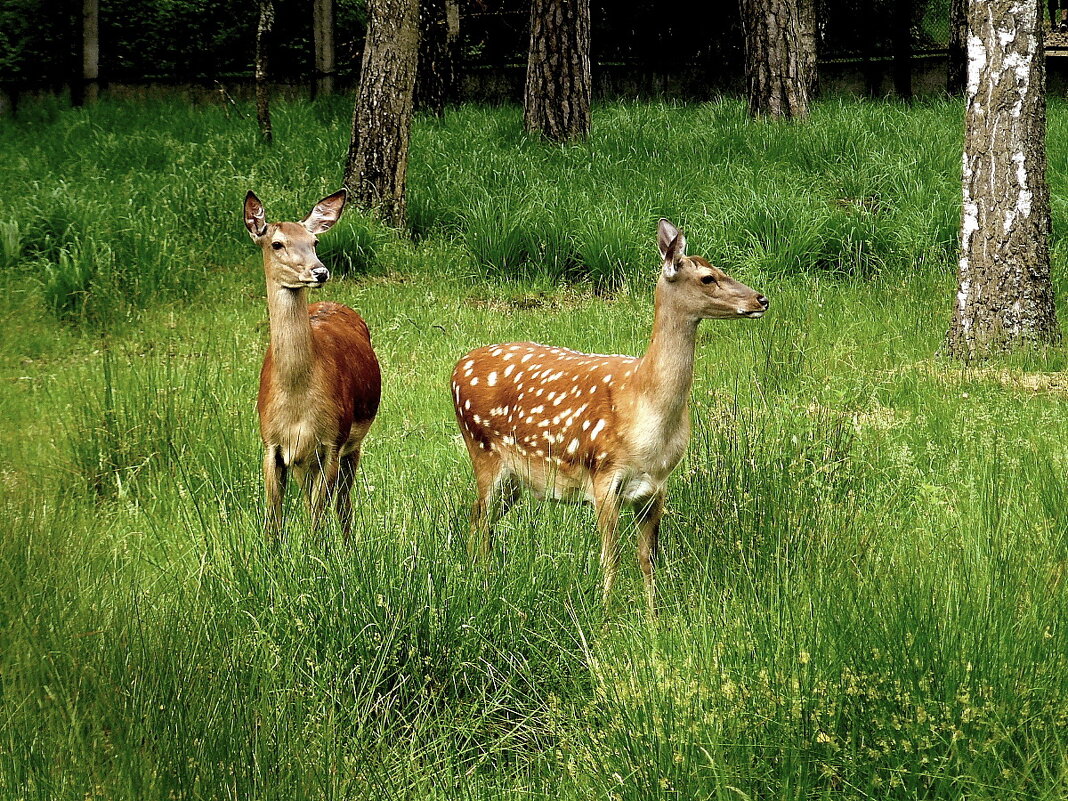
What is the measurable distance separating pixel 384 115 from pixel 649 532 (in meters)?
7.39

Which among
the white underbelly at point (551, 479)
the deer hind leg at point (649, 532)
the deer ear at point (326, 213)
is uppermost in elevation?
the deer ear at point (326, 213)

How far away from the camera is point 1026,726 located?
121 inches

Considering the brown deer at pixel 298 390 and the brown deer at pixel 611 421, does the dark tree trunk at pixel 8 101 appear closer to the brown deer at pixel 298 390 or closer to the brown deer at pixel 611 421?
the brown deer at pixel 298 390

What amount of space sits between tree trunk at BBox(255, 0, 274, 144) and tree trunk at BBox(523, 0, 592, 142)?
10.2 feet

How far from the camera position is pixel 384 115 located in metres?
11.4

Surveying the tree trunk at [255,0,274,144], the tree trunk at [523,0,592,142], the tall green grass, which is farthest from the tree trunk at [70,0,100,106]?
the tree trunk at [523,0,592,142]

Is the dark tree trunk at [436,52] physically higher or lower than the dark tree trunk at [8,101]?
higher

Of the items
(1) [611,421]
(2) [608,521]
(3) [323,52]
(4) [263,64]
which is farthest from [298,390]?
(3) [323,52]

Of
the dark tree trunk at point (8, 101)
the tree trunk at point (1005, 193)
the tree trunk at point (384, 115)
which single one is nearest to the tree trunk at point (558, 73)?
the tree trunk at point (384, 115)

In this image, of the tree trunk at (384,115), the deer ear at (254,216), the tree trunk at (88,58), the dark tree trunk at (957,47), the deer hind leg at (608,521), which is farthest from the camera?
the dark tree trunk at (957,47)

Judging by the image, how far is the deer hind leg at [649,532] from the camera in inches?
193

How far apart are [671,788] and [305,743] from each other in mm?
1051

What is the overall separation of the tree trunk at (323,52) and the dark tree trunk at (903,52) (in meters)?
9.23

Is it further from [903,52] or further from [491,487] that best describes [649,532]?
[903,52]
